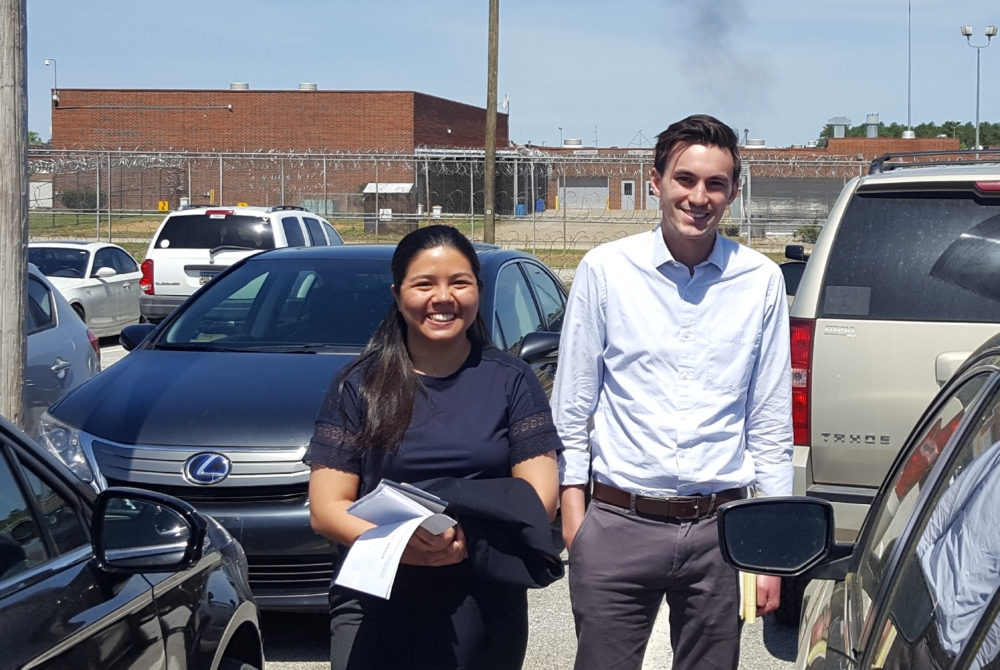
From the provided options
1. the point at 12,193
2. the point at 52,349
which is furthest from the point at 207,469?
the point at 52,349

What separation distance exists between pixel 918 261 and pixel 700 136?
1.93m

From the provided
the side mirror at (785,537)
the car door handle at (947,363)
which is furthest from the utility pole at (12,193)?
the side mirror at (785,537)

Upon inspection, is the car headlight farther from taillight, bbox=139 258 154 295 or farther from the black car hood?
taillight, bbox=139 258 154 295

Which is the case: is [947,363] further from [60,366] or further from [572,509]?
[60,366]

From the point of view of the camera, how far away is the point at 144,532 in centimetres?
284

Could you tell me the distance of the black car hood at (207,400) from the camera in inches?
201

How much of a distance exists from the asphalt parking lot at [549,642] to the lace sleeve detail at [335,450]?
7.76 ft

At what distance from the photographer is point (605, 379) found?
3293mm

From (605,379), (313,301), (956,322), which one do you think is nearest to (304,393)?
(313,301)

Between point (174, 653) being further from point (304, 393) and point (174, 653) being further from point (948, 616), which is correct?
point (304, 393)

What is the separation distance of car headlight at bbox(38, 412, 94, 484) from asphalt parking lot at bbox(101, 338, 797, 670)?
3.67 ft

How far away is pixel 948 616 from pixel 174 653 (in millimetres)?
1871

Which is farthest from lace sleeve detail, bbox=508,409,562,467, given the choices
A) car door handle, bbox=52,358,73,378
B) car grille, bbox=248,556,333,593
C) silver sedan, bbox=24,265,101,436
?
car door handle, bbox=52,358,73,378

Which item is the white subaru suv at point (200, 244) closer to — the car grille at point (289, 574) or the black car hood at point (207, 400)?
the black car hood at point (207, 400)
